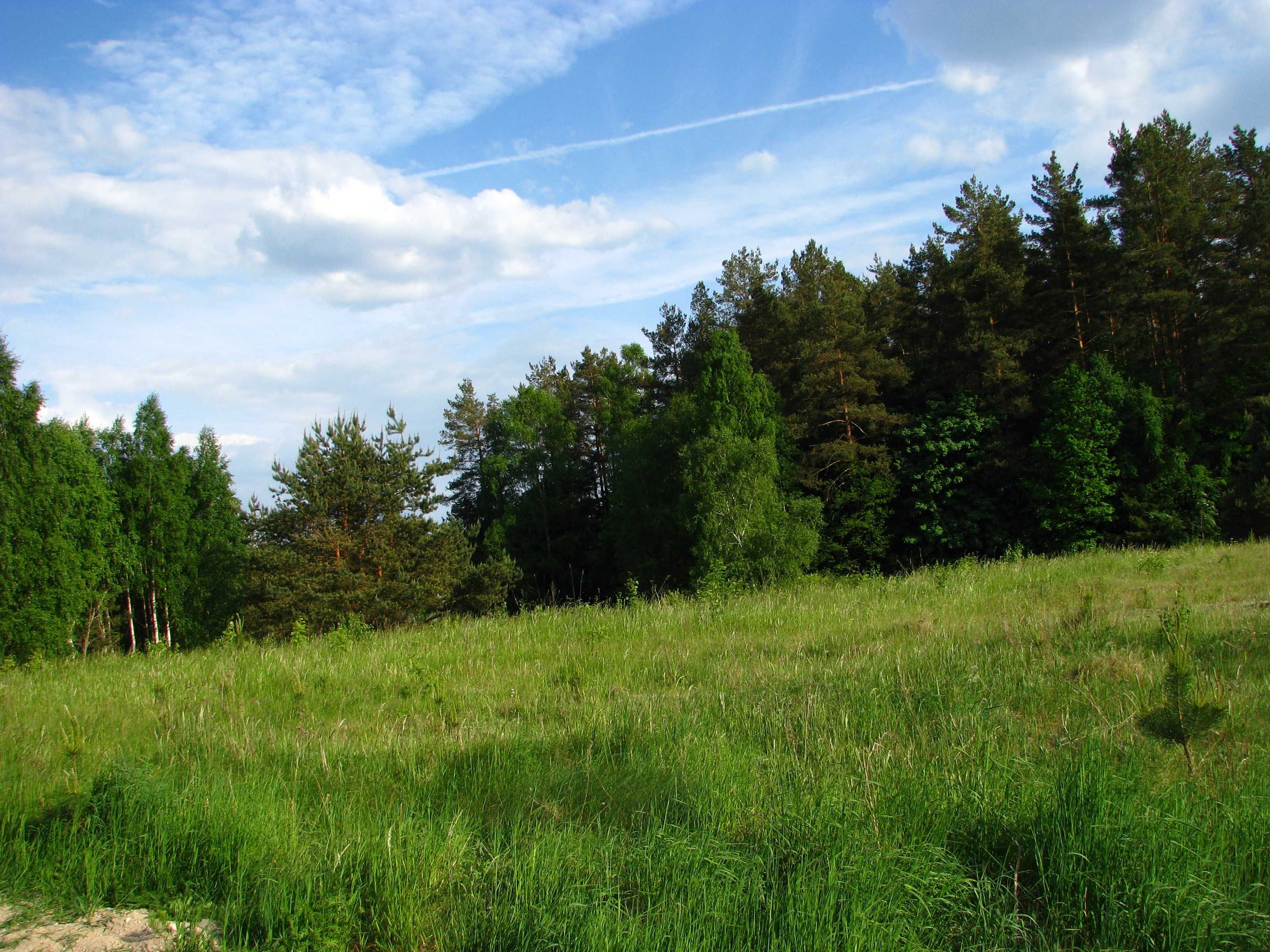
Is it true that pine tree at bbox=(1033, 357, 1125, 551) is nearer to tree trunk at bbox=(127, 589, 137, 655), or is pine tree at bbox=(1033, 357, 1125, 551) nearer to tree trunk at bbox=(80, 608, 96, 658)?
tree trunk at bbox=(80, 608, 96, 658)

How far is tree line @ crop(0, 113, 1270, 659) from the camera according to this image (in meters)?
30.1

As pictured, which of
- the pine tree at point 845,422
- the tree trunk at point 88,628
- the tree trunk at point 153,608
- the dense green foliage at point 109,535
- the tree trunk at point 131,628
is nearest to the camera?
the dense green foliage at point 109,535

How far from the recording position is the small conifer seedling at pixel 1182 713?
3801 millimetres

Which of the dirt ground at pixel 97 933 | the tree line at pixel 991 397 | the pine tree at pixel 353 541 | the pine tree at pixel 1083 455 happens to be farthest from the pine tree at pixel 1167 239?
the dirt ground at pixel 97 933

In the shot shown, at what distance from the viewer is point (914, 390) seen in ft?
138

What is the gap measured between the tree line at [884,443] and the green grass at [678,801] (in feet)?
64.6

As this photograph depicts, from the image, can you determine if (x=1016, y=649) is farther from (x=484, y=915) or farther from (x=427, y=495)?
(x=427, y=495)

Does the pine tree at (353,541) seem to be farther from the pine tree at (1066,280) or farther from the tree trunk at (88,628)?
the pine tree at (1066,280)

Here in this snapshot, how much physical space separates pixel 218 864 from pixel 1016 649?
6918 mm

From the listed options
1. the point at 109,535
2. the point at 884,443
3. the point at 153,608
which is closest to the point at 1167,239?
the point at 884,443

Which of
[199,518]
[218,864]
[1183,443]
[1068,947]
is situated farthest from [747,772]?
[199,518]

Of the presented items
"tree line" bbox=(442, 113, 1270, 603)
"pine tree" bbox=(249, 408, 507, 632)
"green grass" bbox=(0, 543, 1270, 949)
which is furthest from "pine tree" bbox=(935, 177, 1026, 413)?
"green grass" bbox=(0, 543, 1270, 949)

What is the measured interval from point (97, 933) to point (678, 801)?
2.66m

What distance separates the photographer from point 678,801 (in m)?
4.16
